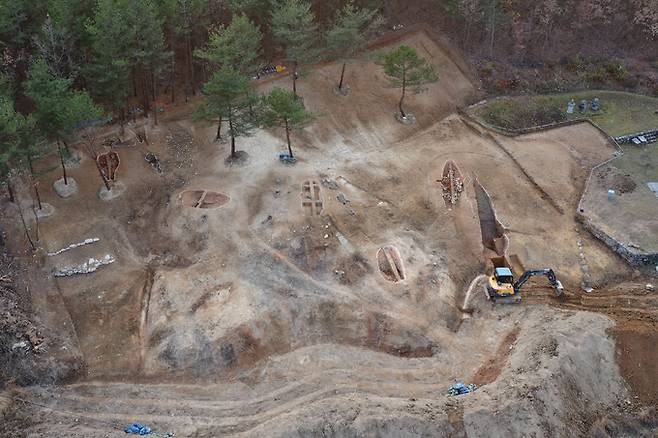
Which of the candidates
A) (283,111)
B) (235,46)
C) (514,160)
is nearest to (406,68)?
(514,160)

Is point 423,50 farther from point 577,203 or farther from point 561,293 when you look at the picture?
point 561,293

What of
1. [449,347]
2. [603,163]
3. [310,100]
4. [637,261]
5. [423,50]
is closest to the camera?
[449,347]

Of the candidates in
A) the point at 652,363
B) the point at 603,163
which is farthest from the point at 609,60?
the point at 652,363

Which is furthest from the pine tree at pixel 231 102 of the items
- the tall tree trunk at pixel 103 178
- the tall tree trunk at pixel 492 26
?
the tall tree trunk at pixel 492 26

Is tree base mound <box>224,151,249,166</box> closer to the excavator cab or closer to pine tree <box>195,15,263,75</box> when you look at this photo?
pine tree <box>195,15,263,75</box>

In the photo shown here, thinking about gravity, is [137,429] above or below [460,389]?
above

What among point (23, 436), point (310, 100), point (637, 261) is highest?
point (310, 100)

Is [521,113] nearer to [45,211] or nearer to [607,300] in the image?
[607,300]
